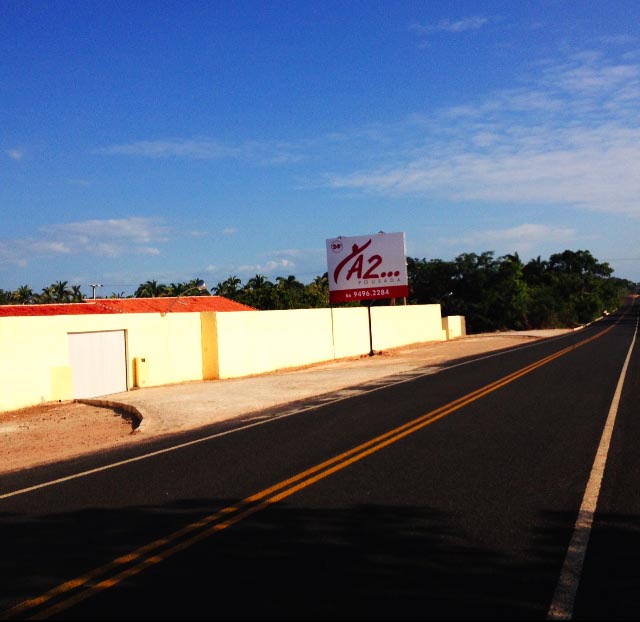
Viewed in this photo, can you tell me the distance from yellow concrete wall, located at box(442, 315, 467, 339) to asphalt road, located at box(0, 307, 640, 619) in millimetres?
47167

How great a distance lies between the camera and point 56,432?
599 inches

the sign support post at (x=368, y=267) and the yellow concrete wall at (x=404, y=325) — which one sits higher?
the sign support post at (x=368, y=267)

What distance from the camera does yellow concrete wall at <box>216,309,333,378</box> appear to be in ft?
89.8

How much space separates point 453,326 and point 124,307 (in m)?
28.7

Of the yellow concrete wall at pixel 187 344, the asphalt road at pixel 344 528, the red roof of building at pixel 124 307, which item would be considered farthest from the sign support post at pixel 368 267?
the asphalt road at pixel 344 528

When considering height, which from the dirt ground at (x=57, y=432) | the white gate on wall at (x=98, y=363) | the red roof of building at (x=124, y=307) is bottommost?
the dirt ground at (x=57, y=432)

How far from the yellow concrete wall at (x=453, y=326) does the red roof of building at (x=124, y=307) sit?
16894 mm

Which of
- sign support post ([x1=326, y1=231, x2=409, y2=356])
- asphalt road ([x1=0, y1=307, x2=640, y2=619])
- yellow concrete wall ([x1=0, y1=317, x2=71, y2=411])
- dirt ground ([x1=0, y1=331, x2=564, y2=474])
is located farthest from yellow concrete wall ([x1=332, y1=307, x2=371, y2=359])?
asphalt road ([x1=0, y1=307, x2=640, y2=619])

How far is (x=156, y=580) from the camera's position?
567 centimetres

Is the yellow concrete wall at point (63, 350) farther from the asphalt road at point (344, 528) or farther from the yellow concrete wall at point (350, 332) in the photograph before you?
the yellow concrete wall at point (350, 332)

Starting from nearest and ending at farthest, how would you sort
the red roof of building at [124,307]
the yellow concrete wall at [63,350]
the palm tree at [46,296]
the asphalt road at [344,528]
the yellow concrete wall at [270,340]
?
the asphalt road at [344,528] → the yellow concrete wall at [63,350] → the yellow concrete wall at [270,340] → the red roof of building at [124,307] → the palm tree at [46,296]

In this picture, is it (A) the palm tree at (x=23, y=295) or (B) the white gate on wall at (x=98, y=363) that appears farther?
(A) the palm tree at (x=23, y=295)

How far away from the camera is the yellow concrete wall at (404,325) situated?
42688 millimetres

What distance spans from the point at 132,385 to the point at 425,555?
734 inches
